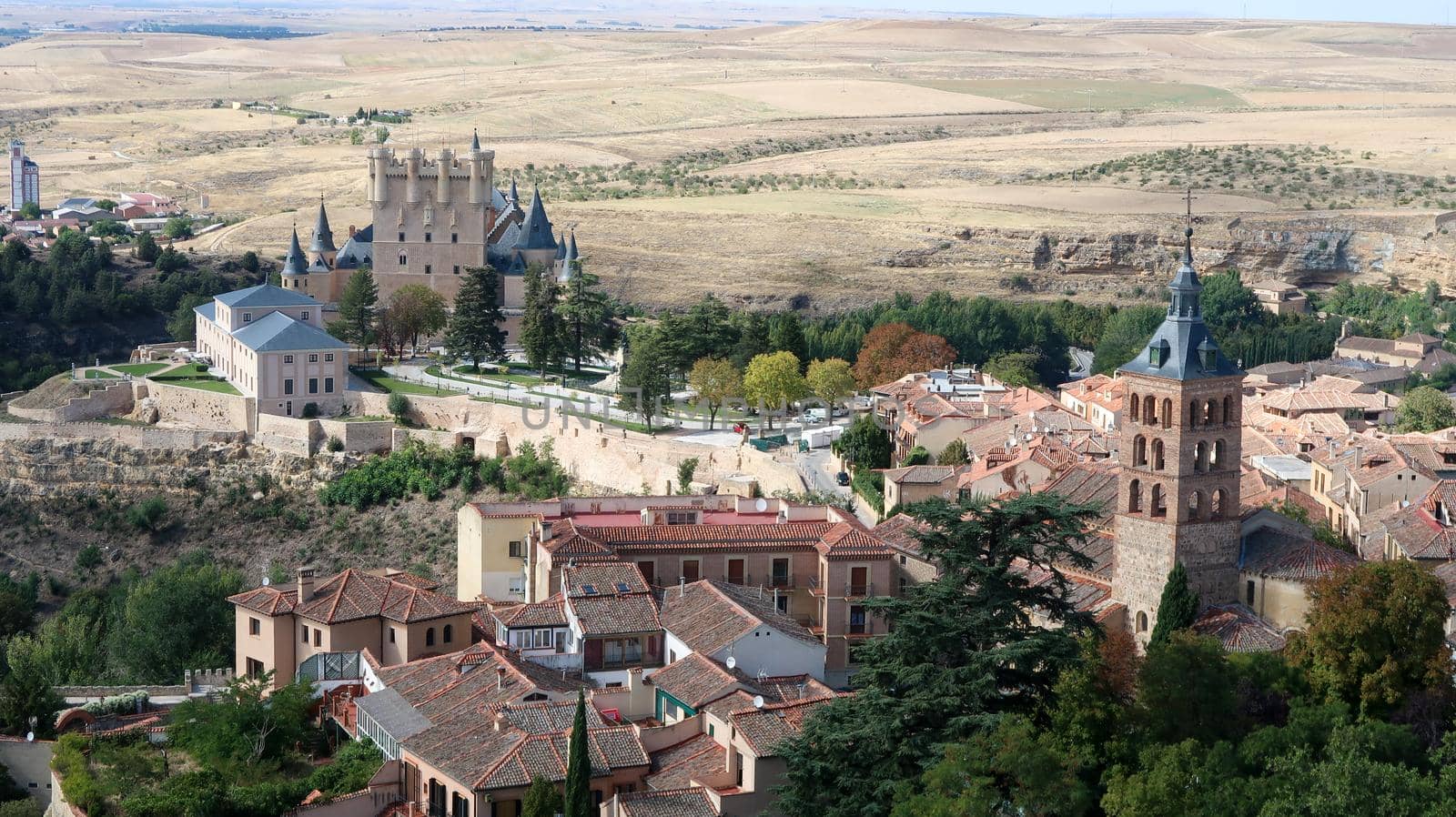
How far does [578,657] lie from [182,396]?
31680 millimetres

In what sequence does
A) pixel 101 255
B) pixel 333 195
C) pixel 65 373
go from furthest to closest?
pixel 333 195, pixel 101 255, pixel 65 373

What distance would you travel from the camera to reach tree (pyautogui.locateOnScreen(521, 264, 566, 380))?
6788 cm

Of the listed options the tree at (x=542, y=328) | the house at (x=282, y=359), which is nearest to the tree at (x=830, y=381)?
the tree at (x=542, y=328)

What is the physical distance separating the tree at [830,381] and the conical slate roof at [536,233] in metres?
14.9

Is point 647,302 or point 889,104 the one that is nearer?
point 647,302

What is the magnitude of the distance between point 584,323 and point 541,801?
37856 millimetres

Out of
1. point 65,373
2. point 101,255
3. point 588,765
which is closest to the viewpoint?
point 588,765

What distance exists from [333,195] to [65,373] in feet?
172

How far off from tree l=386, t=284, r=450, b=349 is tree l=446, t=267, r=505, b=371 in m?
1.52

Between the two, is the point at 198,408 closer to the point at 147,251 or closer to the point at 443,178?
the point at 443,178

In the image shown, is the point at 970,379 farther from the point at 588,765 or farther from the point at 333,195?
the point at 333,195

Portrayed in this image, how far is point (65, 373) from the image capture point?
242 feet

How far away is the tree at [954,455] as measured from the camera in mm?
55750

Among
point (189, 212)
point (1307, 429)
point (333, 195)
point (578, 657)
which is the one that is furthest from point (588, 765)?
point (333, 195)
